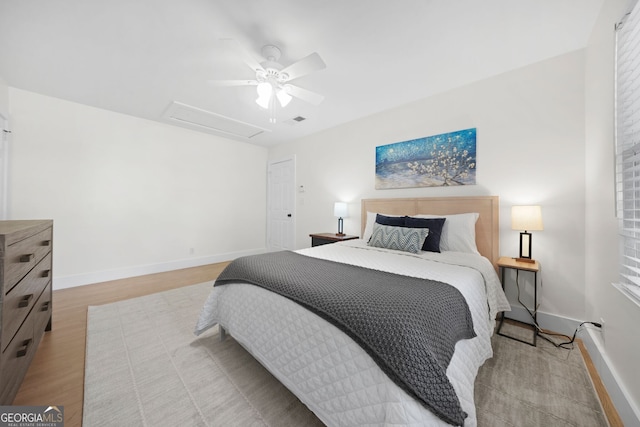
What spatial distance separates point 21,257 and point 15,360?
542 millimetres

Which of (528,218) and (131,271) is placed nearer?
(528,218)

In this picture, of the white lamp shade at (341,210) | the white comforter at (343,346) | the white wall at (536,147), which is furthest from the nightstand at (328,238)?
the white comforter at (343,346)

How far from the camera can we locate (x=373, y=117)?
3.48m

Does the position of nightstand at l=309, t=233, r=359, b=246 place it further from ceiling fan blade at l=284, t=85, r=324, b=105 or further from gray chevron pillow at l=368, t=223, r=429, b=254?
ceiling fan blade at l=284, t=85, r=324, b=105

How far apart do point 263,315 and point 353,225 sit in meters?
2.48

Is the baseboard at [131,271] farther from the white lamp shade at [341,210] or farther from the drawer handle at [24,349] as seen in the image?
the white lamp shade at [341,210]

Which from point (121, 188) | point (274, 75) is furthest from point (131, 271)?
point (274, 75)

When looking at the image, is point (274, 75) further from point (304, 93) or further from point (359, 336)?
point (359, 336)

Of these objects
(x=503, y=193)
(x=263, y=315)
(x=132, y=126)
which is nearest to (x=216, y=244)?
(x=132, y=126)

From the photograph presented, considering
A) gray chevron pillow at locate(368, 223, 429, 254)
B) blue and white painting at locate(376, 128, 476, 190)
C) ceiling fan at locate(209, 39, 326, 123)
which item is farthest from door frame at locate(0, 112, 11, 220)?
blue and white painting at locate(376, 128, 476, 190)

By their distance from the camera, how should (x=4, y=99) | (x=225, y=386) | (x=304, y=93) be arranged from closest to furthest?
(x=225, y=386) < (x=304, y=93) < (x=4, y=99)

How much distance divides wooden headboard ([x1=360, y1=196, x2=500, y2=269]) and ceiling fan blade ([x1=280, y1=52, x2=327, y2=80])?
1.91 meters

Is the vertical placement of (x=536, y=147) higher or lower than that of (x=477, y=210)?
higher

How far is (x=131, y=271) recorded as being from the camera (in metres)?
3.63
